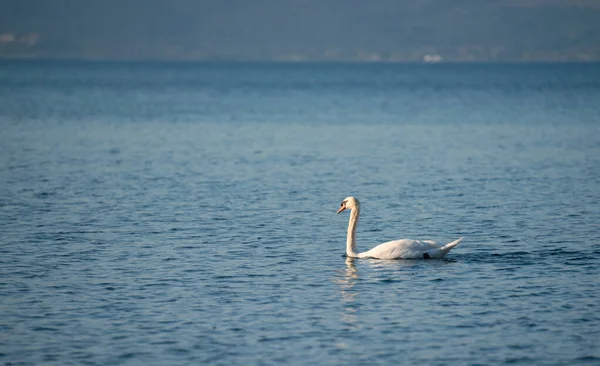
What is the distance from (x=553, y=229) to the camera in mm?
22594

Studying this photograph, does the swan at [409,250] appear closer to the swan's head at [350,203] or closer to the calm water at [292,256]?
the calm water at [292,256]

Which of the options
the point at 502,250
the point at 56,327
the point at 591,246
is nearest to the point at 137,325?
the point at 56,327

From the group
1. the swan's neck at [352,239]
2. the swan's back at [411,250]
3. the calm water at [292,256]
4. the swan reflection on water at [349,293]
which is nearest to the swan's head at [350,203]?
the swan's neck at [352,239]

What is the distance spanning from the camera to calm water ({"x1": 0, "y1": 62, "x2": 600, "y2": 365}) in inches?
556

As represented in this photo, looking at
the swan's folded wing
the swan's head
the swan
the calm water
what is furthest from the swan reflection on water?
the swan's head

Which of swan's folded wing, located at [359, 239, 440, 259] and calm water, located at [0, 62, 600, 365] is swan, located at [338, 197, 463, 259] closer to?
swan's folded wing, located at [359, 239, 440, 259]

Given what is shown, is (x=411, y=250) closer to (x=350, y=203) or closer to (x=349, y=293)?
(x=350, y=203)

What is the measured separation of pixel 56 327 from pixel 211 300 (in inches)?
103

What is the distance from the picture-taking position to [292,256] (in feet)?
65.3

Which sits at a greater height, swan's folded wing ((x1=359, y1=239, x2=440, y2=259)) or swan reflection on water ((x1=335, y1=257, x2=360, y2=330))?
swan's folded wing ((x1=359, y1=239, x2=440, y2=259))

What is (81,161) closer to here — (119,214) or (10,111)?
(119,214)

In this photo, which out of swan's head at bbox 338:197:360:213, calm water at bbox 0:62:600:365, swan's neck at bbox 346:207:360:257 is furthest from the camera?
swan's head at bbox 338:197:360:213

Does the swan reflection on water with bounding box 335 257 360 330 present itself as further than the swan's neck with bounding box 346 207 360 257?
No

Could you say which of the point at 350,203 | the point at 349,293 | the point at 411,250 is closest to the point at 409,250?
the point at 411,250
